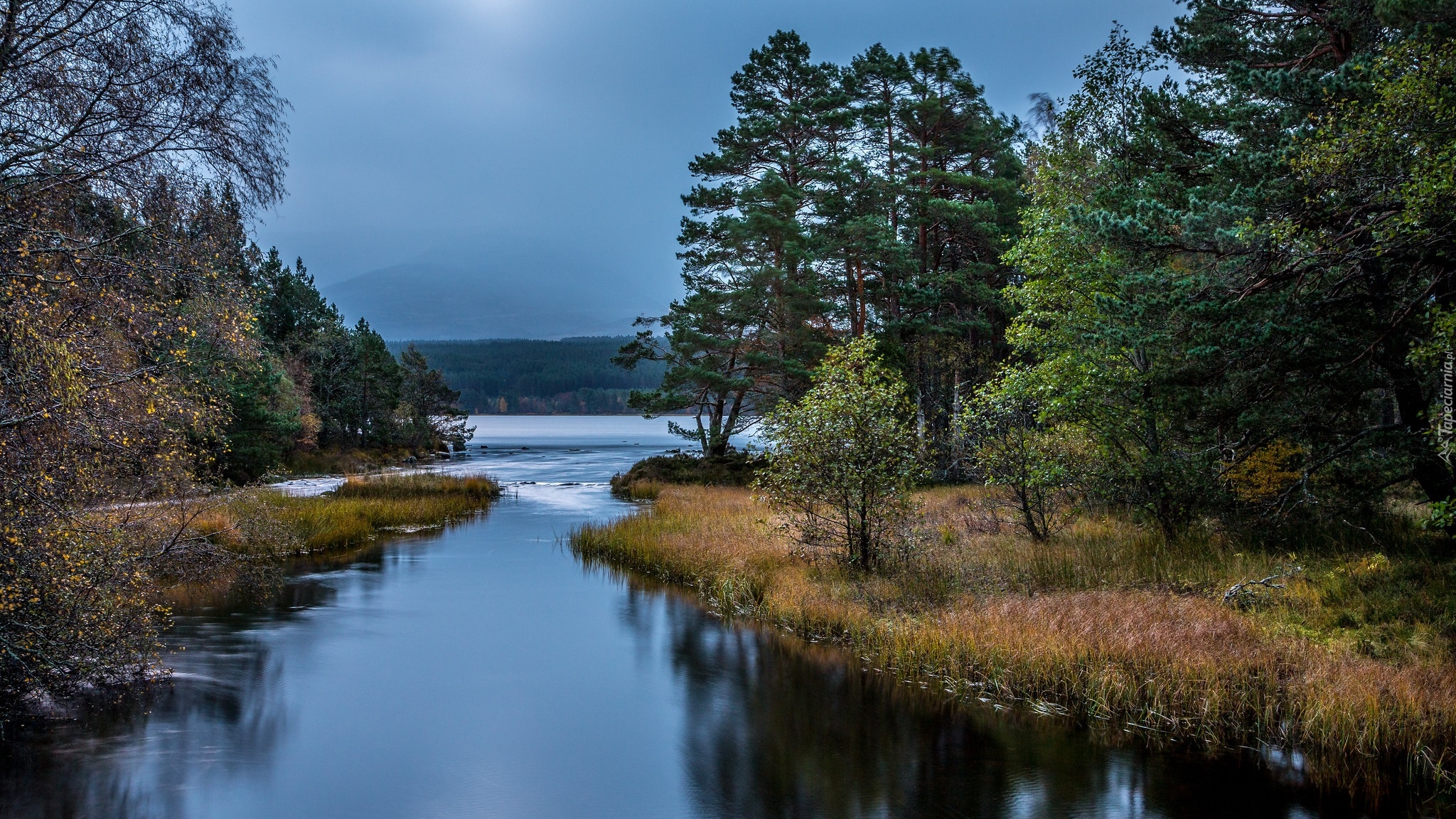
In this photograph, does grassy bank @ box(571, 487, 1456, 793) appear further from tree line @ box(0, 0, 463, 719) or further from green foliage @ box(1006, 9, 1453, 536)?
tree line @ box(0, 0, 463, 719)

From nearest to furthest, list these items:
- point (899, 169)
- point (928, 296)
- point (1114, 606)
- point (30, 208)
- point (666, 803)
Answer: point (30, 208) → point (666, 803) → point (1114, 606) → point (928, 296) → point (899, 169)

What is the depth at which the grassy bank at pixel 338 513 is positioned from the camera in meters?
19.7

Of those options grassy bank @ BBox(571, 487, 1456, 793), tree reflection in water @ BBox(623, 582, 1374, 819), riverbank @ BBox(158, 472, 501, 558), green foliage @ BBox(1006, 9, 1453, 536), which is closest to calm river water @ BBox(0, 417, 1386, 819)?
tree reflection in water @ BBox(623, 582, 1374, 819)

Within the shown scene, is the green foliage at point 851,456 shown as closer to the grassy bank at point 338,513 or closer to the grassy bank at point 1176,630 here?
the grassy bank at point 1176,630

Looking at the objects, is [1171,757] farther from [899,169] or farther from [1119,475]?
[899,169]

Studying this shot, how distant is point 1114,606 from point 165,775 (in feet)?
39.0

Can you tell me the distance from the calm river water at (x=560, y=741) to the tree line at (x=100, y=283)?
159 cm

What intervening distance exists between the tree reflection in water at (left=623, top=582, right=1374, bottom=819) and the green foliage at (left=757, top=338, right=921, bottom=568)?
371cm

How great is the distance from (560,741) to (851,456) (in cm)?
708

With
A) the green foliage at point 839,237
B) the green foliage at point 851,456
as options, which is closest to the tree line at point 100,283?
the green foliage at point 851,456

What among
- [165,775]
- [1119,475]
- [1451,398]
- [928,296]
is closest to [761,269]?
[928,296]

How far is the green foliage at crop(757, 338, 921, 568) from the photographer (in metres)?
14.6

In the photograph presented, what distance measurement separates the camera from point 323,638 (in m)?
14.4

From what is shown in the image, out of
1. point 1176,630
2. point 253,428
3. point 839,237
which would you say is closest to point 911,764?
point 1176,630
